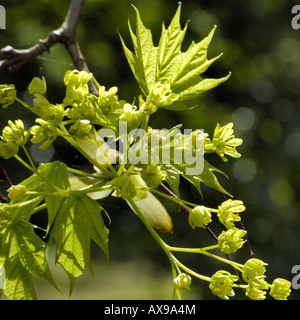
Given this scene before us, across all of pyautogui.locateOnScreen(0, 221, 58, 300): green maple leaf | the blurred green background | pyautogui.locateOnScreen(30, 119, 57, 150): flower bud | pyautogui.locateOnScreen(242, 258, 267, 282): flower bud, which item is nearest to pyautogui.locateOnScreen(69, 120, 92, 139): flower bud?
pyautogui.locateOnScreen(30, 119, 57, 150): flower bud

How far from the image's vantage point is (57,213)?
A: 528 mm

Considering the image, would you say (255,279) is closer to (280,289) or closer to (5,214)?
(280,289)

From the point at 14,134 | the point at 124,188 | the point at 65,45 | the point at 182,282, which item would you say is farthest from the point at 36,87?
the point at 65,45

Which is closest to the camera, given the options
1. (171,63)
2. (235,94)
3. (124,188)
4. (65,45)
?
(124,188)

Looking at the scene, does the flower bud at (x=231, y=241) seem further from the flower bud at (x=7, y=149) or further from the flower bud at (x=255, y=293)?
the flower bud at (x=7, y=149)

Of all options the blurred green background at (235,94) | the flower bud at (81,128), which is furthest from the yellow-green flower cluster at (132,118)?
the blurred green background at (235,94)

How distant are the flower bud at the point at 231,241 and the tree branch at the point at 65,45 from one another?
0.41 m

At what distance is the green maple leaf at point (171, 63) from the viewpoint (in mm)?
590

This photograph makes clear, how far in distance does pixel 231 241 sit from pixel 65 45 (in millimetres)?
584

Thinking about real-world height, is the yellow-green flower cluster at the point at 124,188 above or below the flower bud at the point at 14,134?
below

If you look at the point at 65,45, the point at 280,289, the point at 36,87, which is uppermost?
the point at 65,45

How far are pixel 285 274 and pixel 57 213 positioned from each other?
229 cm

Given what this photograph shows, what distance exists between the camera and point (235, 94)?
2551mm

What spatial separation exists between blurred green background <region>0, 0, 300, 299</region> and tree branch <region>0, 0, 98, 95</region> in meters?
1.19
